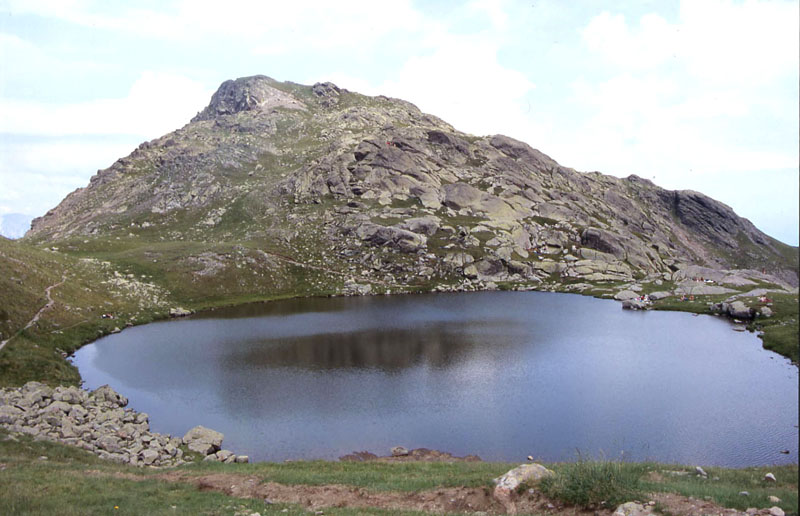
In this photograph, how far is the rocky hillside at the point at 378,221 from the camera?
114 metres

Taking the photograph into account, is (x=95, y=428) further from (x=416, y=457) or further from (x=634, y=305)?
(x=634, y=305)

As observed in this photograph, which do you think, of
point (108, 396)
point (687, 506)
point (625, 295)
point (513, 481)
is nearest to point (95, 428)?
point (108, 396)

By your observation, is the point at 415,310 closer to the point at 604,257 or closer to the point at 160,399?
the point at 160,399

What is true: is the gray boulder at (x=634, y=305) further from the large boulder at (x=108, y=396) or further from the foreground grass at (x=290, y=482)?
the large boulder at (x=108, y=396)

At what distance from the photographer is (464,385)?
157 feet

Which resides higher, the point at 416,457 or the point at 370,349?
the point at 370,349

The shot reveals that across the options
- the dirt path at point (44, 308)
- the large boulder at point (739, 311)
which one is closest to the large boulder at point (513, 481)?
the dirt path at point (44, 308)

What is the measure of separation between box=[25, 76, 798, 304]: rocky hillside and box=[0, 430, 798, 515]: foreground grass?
232ft

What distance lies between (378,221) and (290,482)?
364 ft

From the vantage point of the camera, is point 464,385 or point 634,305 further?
point 634,305

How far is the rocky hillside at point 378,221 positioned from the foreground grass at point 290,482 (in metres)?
70.9

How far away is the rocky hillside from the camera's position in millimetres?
114000

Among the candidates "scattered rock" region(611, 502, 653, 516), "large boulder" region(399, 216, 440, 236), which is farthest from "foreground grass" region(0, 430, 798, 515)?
"large boulder" region(399, 216, 440, 236)

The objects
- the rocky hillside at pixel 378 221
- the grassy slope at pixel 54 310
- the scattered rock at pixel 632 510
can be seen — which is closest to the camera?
the scattered rock at pixel 632 510
